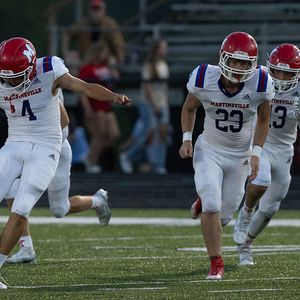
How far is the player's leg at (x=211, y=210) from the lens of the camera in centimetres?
739

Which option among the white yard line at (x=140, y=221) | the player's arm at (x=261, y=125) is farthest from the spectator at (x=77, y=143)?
the player's arm at (x=261, y=125)

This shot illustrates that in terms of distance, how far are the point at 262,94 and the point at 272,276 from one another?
1181 mm

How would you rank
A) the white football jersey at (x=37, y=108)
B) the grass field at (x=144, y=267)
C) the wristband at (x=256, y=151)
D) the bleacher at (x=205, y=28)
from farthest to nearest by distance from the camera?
1. the bleacher at (x=205, y=28)
2. the wristband at (x=256, y=151)
3. the white football jersey at (x=37, y=108)
4. the grass field at (x=144, y=267)

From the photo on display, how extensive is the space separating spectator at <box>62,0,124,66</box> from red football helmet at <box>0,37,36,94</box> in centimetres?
889

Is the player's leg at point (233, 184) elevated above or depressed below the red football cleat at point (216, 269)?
above

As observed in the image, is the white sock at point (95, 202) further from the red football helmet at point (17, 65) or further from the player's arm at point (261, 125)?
the red football helmet at point (17, 65)

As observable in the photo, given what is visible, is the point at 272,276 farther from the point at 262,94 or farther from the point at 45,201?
the point at 45,201

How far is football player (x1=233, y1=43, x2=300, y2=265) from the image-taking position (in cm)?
848

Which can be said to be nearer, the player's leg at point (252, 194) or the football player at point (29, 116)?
the football player at point (29, 116)

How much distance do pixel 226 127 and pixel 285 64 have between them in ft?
2.86

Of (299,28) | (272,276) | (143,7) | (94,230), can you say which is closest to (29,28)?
(143,7)

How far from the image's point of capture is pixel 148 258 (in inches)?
343

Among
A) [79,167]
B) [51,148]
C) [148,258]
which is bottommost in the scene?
[79,167]

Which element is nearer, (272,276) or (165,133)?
(272,276)
